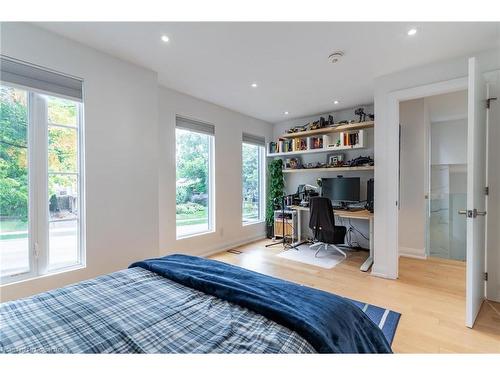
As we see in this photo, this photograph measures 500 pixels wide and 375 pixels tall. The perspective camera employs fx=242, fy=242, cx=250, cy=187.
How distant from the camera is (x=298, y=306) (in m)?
1.05

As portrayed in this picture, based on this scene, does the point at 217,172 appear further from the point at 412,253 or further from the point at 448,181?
the point at 448,181

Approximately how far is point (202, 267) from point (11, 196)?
1.70 metres

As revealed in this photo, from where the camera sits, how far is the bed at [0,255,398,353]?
0.87 metres

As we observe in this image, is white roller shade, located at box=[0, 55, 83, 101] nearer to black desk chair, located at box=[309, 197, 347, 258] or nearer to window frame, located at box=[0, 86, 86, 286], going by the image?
window frame, located at box=[0, 86, 86, 286]

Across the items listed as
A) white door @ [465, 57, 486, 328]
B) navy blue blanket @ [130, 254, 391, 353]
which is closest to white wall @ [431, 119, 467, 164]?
white door @ [465, 57, 486, 328]

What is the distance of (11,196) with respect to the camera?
1922mm

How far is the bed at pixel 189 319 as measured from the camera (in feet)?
2.85

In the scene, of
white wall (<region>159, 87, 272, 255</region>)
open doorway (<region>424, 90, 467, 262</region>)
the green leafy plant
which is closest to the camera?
white wall (<region>159, 87, 272, 255</region>)

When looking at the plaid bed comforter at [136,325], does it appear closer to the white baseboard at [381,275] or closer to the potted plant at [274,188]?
the white baseboard at [381,275]

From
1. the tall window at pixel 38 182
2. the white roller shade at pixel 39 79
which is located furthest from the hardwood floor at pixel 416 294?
the white roller shade at pixel 39 79

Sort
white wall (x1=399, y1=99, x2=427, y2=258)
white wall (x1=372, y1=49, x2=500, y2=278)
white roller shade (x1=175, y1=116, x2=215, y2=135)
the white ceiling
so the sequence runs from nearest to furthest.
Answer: the white ceiling
white wall (x1=372, y1=49, x2=500, y2=278)
white roller shade (x1=175, y1=116, x2=215, y2=135)
white wall (x1=399, y1=99, x2=427, y2=258)

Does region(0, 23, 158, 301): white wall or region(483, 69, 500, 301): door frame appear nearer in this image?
region(0, 23, 158, 301): white wall

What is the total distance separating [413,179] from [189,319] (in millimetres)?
3897

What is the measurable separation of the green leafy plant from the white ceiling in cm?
184
